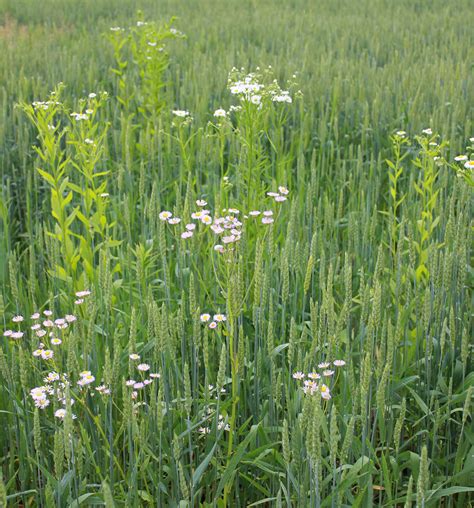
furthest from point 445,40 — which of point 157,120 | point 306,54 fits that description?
point 157,120

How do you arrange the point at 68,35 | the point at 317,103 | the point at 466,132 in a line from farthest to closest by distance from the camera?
the point at 68,35, the point at 317,103, the point at 466,132

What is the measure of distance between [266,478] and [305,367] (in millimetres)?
327

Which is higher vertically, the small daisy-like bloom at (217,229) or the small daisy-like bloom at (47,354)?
the small daisy-like bloom at (217,229)

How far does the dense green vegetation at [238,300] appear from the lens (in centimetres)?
182

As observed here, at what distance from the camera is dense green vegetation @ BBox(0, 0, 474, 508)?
1.82 meters

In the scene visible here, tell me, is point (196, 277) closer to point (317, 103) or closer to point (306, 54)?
point (317, 103)

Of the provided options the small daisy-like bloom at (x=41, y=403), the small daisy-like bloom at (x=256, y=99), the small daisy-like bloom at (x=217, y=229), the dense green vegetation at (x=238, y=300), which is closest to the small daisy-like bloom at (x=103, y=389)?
the dense green vegetation at (x=238, y=300)

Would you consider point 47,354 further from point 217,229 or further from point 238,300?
point 217,229

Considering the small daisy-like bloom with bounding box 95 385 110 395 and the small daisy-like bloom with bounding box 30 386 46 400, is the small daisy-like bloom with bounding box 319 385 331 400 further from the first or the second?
the small daisy-like bloom with bounding box 30 386 46 400

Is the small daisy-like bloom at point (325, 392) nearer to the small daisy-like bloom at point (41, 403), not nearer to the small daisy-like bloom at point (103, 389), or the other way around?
the small daisy-like bloom at point (103, 389)

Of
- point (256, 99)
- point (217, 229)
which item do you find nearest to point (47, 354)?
point (217, 229)

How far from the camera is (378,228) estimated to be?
3.78 metres

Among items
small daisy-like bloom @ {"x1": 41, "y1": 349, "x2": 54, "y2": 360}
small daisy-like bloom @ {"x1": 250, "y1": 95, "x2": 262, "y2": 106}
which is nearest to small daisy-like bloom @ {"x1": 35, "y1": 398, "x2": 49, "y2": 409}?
small daisy-like bloom @ {"x1": 41, "y1": 349, "x2": 54, "y2": 360}

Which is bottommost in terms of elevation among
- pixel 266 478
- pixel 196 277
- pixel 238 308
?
pixel 266 478
